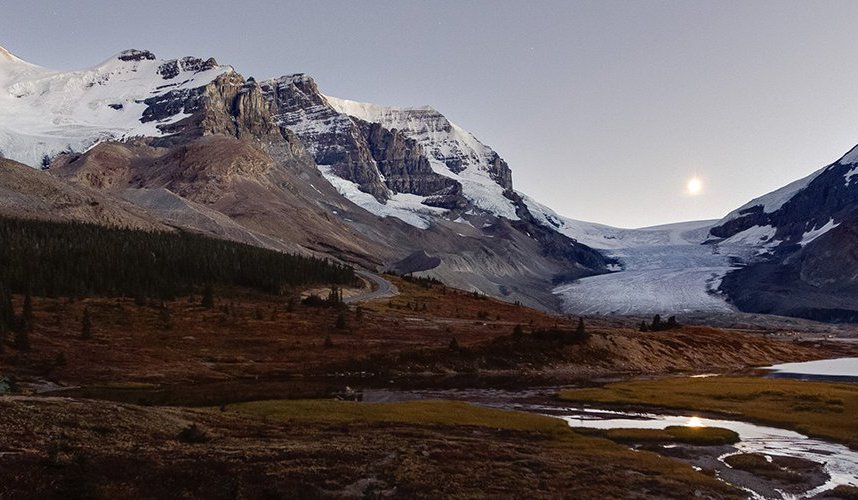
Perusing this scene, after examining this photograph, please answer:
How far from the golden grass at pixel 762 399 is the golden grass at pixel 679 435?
6.64 metres

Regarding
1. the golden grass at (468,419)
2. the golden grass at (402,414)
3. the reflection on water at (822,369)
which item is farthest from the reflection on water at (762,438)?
the reflection on water at (822,369)

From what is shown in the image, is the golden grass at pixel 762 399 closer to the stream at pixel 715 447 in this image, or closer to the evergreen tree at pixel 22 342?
the stream at pixel 715 447

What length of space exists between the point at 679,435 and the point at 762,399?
22193 millimetres

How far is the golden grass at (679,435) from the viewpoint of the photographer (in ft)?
120

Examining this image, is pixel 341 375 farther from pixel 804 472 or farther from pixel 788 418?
pixel 804 472

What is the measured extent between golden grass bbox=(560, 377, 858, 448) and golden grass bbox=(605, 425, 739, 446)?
664 centimetres

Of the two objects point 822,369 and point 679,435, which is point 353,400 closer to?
point 679,435

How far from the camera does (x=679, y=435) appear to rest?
37.7m

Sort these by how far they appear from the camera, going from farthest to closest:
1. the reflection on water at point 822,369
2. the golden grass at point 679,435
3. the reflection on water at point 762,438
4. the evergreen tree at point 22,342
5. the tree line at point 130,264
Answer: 1. the tree line at point 130,264
2. the reflection on water at point 822,369
3. the evergreen tree at point 22,342
4. the golden grass at point 679,435
5. the reflection on water at point 762,438

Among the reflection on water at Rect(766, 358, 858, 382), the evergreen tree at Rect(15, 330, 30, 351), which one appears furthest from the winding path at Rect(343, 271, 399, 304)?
the reflection on water at Rect(766, 358, 858, 382)

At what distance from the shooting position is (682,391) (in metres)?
59.8

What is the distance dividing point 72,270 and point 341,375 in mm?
72207

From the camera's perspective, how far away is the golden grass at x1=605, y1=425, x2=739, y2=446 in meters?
36.6

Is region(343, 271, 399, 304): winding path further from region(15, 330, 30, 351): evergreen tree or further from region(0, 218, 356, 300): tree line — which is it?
region(15, 330, 30, 351): evergreen tree
